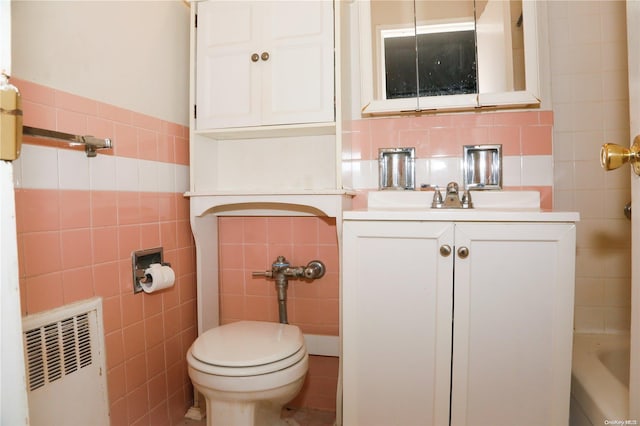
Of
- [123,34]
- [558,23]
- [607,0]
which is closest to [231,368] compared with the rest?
[123,34]

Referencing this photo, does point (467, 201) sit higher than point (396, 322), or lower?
higher

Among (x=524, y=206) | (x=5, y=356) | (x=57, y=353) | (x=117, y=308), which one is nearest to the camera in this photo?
(x=5, y=356)

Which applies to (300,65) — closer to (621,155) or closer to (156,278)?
(156,278)

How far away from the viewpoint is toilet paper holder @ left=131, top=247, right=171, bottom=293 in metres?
1.39

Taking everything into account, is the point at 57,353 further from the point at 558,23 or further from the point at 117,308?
the point at 558,23

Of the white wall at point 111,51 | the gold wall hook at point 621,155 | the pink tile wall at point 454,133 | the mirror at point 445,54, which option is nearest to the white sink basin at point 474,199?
the pink tile wall at point 454,133

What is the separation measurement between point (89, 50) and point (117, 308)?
88 cm

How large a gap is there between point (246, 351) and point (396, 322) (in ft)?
1.69

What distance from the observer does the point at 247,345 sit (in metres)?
1.30

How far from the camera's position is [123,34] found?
135 cm

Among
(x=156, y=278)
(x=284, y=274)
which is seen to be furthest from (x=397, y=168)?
(x=156, y=278)

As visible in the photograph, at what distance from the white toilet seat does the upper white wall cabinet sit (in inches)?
32.6

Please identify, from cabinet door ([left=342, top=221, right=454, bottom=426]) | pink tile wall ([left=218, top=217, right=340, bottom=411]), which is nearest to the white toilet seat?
cabinet door ([left=342, top=221, right=454, bottom=426])

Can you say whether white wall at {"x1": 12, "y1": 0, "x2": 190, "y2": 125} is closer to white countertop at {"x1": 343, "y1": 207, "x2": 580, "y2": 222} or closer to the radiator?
the radiator
